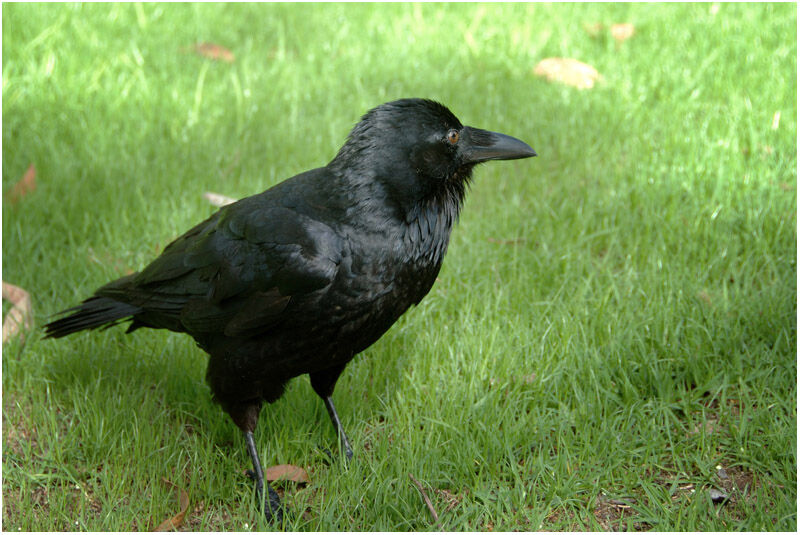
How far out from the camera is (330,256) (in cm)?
259

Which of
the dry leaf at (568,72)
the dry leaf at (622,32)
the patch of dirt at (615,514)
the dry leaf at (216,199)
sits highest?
the dry leaf at (622,32)

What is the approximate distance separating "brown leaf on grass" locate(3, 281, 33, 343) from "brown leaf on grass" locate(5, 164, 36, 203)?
84cm

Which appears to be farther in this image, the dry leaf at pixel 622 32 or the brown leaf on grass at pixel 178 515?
the dry leaf at pixel 622 32

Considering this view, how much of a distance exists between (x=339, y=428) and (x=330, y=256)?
855mm

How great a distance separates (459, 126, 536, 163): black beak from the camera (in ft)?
9.32

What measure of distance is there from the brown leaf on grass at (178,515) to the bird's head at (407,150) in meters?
1.31

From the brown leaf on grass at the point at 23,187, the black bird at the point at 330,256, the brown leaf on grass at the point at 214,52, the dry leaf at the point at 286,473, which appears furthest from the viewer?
the brown leaf on grass at the point at 214,52

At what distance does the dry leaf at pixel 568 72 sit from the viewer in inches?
219

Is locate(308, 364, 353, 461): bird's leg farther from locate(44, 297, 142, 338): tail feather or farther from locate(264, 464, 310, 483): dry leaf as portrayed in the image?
locate(44, 297, 142, 338): tail feather

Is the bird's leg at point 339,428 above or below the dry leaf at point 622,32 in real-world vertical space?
below

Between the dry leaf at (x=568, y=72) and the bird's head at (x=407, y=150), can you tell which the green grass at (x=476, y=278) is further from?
the bird's head at (x=407, y=150)

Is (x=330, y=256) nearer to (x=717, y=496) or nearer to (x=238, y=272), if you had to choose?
(x=238, y=272)

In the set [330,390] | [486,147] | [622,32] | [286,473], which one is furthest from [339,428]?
[622,32]

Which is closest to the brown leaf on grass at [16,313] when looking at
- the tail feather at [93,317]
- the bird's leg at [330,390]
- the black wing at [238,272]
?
the tail feather at [93,317]
